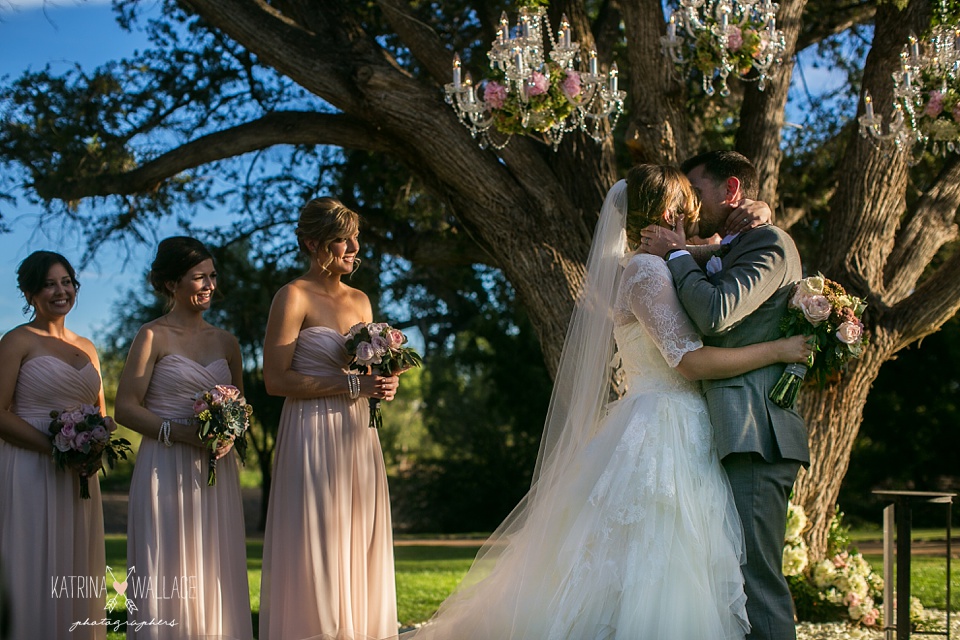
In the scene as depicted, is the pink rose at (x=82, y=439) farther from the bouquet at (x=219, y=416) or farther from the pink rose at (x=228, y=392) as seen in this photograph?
the pink rose at (x=228, y=392)

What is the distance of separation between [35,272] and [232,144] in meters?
3.37

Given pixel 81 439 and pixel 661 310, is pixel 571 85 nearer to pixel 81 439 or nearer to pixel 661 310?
pixel 661 310

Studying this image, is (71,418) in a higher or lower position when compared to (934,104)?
lower

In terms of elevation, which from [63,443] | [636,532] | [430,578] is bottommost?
[430,578]

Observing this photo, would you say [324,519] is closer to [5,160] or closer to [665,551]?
[665,551]

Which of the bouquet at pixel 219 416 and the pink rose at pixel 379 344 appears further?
the pink rose at pixel 379 344

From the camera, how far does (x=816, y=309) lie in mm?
3699

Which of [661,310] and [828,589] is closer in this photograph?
[661,310]

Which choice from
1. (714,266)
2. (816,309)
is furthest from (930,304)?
(816,309)

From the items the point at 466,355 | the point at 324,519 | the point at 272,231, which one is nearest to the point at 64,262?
the point at 324,519

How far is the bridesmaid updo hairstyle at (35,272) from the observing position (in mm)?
5340

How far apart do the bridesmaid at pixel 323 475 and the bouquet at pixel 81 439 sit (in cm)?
97

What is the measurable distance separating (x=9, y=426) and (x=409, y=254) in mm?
5437

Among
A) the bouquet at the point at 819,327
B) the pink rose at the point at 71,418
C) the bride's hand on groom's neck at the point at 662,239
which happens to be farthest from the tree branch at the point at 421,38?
the bouquet at the point at 819,327
